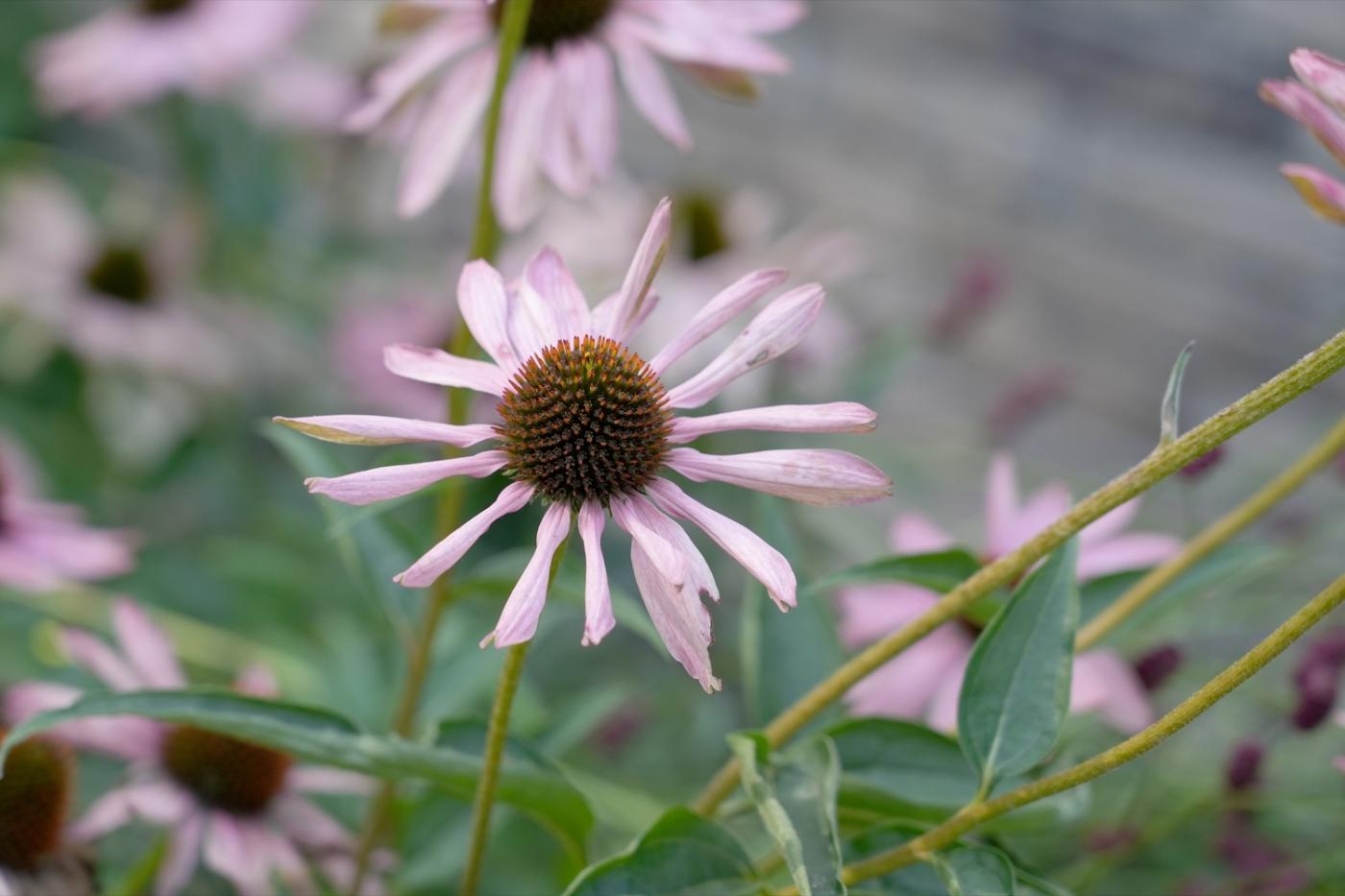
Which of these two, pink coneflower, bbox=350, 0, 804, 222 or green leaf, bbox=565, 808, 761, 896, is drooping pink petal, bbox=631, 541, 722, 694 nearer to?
green leaf, bbox=565, 808, 761, 896

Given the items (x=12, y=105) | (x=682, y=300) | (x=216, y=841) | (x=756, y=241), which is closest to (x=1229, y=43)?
(x=756, y=241)

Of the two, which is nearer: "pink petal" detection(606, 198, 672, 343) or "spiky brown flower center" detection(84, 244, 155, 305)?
"pink petal" detection(606, 198, 672, 343)

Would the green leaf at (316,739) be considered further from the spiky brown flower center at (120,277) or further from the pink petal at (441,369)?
the spiky brown flower center at (120,277)

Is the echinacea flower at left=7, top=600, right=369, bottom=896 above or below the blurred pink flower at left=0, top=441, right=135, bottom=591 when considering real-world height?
above

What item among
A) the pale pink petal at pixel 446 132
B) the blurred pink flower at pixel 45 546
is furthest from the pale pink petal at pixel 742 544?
the blurred pink flower at pixel 45 546

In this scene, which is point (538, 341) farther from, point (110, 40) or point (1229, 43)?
point (1229, 43)

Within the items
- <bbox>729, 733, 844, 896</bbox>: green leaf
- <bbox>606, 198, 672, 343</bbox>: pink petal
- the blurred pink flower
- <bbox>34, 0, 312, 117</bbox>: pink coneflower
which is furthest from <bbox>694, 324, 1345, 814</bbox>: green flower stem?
<bbox>34, 0, 312, 117</bbox>: pink coneflower
